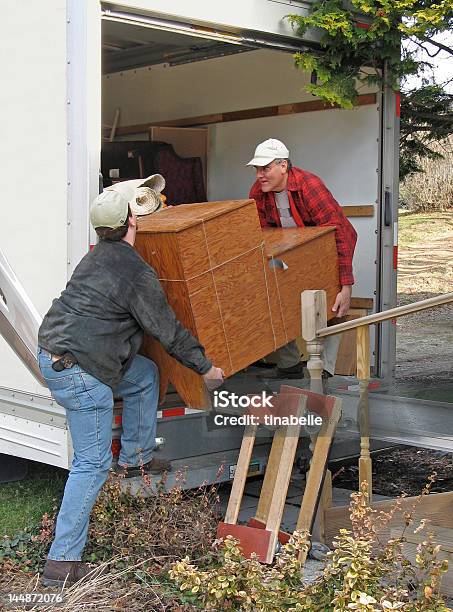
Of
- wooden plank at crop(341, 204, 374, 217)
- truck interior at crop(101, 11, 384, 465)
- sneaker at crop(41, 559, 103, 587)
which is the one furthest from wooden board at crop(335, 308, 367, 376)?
sneaker at crop(41, 559, 103, 587)

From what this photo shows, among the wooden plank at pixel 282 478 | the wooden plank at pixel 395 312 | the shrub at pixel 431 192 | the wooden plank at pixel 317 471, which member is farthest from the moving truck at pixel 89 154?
the shrub at pixel 431 192

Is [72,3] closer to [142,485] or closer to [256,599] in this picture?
[142,485]

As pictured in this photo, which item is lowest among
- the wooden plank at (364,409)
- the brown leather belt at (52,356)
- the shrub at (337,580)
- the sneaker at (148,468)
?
the shrub at (337,580)

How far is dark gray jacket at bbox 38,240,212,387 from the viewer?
4.46 meters

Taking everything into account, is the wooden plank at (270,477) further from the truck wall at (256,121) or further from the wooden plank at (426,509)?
the truck wall at (256,121)

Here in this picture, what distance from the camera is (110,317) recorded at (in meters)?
4.51

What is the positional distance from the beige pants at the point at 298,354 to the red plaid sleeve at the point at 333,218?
343 mm

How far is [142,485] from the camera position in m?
4.83

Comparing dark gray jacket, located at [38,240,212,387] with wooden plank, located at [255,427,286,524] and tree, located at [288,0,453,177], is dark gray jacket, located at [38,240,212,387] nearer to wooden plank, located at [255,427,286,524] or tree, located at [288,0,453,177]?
wooden plank, located at [255,427,286,524]

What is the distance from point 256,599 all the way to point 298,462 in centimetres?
203

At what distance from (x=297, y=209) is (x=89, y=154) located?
1.56 m

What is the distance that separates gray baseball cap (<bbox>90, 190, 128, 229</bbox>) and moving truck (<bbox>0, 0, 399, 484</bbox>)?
0.87 ft

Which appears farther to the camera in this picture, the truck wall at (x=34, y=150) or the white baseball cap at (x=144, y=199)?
the white baseball cap at (x=144, y=199)

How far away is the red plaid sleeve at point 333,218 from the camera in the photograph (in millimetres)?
5547
